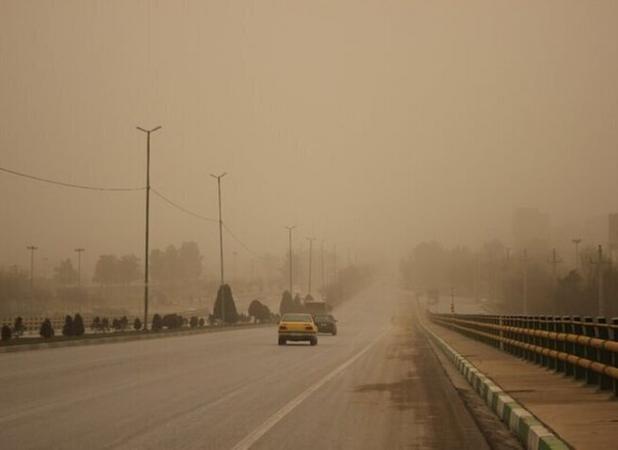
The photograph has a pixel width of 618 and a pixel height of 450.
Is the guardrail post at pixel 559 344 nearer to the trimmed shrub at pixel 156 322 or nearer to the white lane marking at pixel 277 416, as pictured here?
the white lane marking at pixel 277 416

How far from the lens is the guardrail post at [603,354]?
13.0 m

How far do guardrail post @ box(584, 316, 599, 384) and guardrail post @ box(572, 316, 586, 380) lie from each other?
0.20 meters

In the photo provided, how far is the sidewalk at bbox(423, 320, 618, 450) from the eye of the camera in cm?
903

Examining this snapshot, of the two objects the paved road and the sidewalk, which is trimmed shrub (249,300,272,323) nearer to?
the paved road

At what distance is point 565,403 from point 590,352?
213cm

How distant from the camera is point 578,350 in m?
15.2

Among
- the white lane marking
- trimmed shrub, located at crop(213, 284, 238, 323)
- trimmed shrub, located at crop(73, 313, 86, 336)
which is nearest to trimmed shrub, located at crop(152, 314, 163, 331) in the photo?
trimmed shrub, located at crop(73, 313, 86, 336)

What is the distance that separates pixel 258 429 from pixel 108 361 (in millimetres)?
16736

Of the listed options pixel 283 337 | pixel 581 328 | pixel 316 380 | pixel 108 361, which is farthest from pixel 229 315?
pixel 581 328

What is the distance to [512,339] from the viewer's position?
85.4 feet

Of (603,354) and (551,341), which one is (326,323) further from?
(603,354)

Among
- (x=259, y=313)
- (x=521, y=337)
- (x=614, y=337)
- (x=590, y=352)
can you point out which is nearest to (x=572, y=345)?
(x=590, y=352)

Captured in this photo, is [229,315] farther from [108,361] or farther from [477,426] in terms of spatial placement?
[477,426]

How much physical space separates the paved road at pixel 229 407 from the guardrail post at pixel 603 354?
2.05 m
